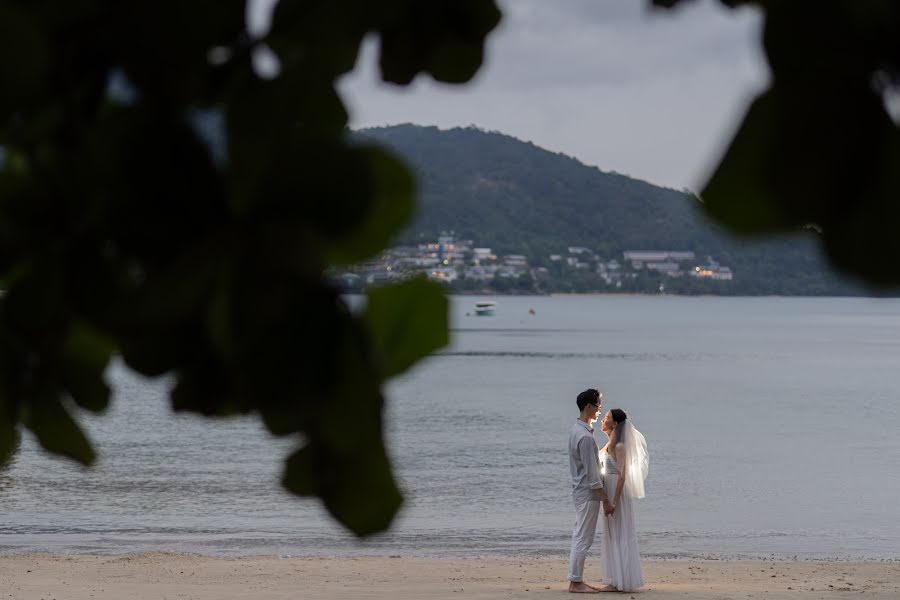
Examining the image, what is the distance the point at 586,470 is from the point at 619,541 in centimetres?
149

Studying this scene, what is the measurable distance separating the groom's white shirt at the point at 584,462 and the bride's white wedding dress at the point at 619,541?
0.54ft

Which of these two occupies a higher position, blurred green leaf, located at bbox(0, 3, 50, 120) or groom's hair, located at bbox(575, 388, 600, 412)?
blurred green leaf, located at bbox(0, 3, 50, 120)

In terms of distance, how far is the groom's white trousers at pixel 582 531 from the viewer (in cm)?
1257

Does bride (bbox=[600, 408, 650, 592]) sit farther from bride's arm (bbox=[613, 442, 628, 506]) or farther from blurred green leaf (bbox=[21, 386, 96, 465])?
blurred green leaf (bbox=[21, 386, 96, 465])

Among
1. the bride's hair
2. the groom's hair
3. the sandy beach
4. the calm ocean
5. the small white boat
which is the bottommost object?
the small white boat

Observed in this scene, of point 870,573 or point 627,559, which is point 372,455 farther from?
point 870,573

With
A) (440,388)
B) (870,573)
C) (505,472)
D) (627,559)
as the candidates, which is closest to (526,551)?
(870,573)

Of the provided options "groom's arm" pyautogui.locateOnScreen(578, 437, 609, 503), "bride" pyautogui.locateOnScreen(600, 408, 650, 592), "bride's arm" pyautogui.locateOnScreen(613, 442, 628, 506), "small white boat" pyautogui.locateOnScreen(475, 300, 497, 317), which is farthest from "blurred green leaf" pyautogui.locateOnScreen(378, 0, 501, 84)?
"small white boat" pyautogui.locateOnScreen(475, 300, 497, 317)

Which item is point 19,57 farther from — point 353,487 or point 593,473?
point 593,473

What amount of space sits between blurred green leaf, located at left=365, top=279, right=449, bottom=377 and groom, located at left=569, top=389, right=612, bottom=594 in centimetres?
1087

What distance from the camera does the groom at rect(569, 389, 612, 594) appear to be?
38.4 feet

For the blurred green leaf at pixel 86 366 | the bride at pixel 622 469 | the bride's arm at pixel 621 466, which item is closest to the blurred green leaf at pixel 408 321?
the blurred green leaf at pixel 86 366

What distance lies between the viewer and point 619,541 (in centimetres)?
1343

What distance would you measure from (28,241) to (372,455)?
188mm
